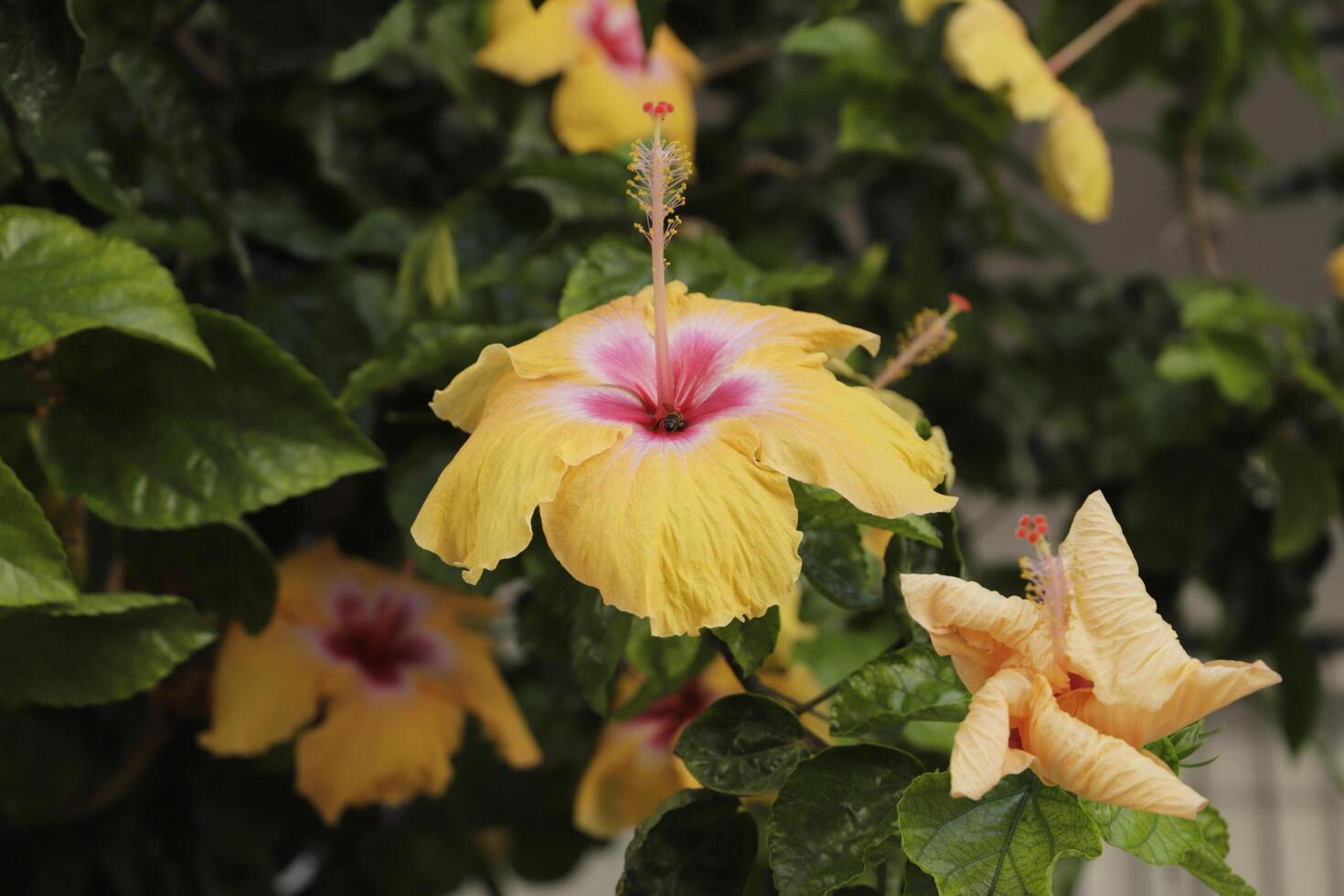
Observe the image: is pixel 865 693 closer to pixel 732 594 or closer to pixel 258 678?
pixel 732 594

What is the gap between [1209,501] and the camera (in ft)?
3.20

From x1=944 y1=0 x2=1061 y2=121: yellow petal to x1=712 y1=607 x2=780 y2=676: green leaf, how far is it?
0.39 metres

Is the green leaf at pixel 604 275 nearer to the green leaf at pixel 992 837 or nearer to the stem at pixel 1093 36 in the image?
the green leaf at pixel 992 837

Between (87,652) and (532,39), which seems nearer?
(87,652)

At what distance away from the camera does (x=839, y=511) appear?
1.44ft

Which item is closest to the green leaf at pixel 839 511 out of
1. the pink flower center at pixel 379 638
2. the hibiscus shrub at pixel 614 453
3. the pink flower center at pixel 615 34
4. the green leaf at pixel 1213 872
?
the hibiscus shrub at pixel 614 453

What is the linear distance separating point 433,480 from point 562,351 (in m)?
0.17

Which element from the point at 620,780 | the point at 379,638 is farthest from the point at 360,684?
the point at 620,780

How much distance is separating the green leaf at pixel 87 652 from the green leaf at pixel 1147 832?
1.07 ft

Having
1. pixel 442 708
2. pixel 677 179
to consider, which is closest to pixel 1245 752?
pixel 442 708

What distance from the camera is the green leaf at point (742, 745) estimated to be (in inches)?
17.5

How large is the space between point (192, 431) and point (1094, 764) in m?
0.36

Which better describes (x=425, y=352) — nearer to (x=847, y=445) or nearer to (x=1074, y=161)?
(x=847, y=445)

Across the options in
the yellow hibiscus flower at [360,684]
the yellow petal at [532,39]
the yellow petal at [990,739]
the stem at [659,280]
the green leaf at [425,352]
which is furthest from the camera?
the yellow petal at [532,39]
